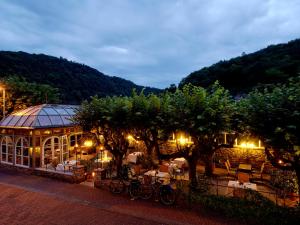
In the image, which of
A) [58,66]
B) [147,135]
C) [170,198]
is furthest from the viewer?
[58,66]

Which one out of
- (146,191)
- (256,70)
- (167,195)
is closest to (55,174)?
(146,191)

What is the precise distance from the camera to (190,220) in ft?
27.4

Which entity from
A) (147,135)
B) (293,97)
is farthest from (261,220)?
(147,135)

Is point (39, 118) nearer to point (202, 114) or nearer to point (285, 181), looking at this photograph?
point (202, 114)

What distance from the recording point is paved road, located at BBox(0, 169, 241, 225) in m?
8.38

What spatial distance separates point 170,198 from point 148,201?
1.16 meters

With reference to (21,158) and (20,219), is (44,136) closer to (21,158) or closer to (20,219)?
(21,158)

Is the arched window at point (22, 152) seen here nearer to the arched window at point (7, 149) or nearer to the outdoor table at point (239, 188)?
the arched window at point (7, 149)

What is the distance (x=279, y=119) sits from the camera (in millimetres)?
7094

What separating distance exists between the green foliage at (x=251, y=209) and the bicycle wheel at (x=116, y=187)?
383cm

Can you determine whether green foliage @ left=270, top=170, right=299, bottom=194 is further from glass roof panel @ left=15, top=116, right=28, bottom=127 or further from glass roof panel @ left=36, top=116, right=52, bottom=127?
glass roof panel @ left=15, top=116, right=28, bottom=127

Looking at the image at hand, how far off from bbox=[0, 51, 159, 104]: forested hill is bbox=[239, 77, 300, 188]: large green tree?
34055mm

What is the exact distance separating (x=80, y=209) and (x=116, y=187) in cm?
223

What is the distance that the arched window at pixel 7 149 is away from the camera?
16.4 metres
